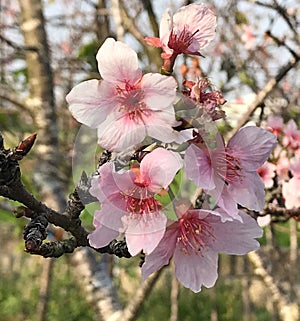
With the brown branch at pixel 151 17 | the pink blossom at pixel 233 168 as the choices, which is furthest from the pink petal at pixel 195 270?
the brown branch at pixel 151 17

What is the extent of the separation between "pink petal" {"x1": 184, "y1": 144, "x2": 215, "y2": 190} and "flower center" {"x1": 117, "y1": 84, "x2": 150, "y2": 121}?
81mm

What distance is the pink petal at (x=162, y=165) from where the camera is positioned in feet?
2.01

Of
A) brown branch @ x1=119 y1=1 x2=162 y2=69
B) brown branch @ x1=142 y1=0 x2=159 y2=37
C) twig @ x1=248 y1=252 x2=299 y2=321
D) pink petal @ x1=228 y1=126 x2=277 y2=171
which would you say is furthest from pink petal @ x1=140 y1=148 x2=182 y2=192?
brown branch @ x1=142 y1=0 x2=159 y2=37

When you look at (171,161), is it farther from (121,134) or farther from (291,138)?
(291,138)

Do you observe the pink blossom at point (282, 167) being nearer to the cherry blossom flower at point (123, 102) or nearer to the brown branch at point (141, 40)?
the cherry blossom flower at point (123, 102)

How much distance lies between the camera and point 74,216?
643 millimetres

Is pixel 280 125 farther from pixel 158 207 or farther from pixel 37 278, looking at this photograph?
pixel 37 278

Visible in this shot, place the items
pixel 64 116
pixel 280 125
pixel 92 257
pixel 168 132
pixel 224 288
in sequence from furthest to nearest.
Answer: pixel 224 288, pixel 64 116, pixel 92 257, pixel 280 125, pixel 168 132

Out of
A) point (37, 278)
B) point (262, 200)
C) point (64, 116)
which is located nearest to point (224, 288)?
point (37, 278)

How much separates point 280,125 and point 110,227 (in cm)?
84

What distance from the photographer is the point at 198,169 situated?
2.06ft

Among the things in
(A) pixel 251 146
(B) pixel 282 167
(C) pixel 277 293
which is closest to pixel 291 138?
(B) pixel 282 167

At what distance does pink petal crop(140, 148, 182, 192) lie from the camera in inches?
24.1

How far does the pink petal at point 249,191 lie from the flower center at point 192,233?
0.20 feet
